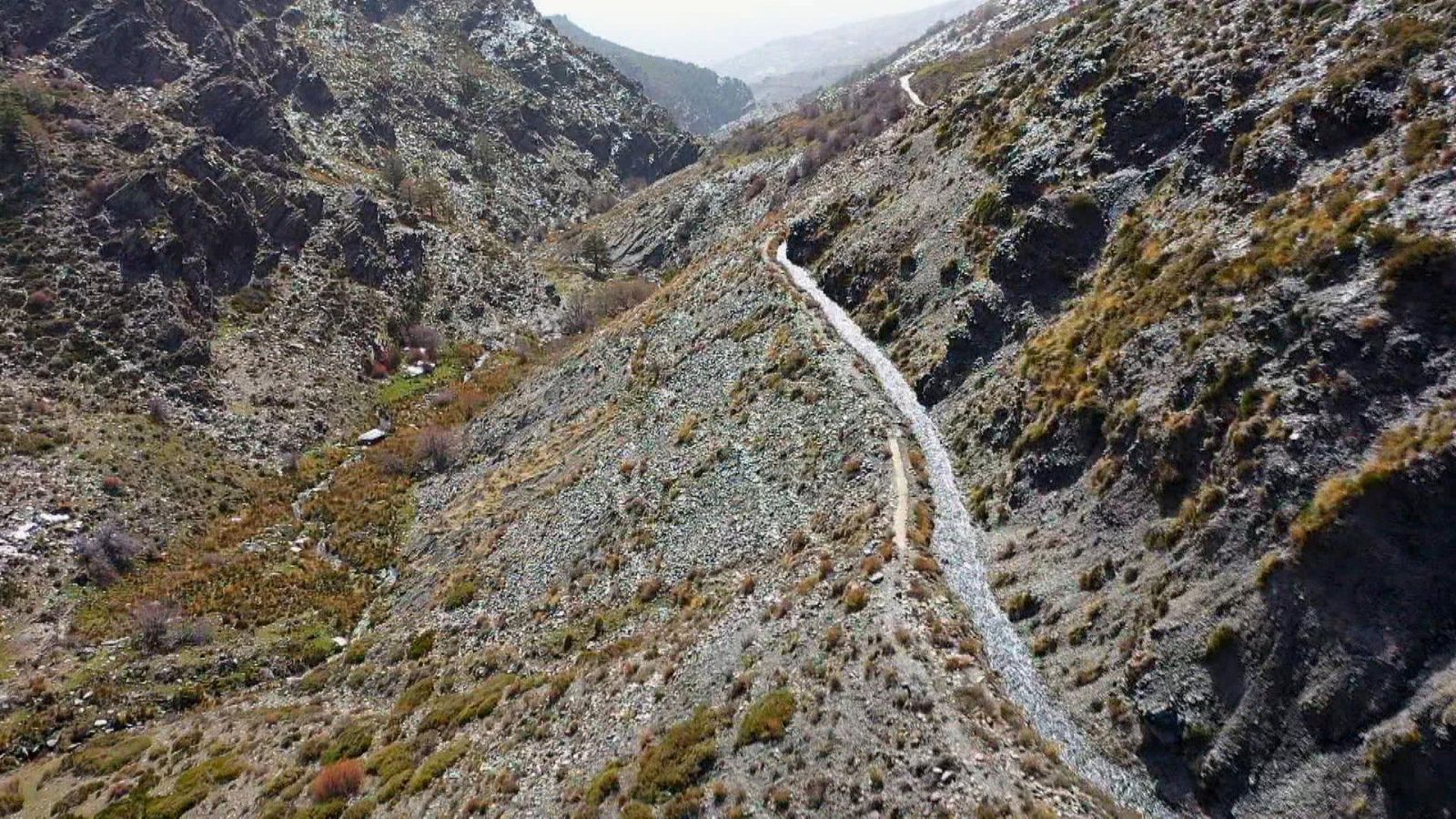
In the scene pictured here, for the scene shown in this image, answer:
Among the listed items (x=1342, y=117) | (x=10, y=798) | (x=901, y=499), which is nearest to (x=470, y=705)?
(x=901, y=499)

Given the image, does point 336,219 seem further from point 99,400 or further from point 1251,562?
point 1251,562

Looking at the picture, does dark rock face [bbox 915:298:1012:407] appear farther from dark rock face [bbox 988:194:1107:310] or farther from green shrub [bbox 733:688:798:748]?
green shrub [bbox 733:688:798:748]

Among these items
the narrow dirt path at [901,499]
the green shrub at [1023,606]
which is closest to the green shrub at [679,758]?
the narrow dirt path at [901,499]

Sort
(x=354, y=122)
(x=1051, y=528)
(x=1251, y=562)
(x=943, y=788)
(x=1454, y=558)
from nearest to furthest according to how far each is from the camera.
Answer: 1. (x=1454, y=558)
2. (x=943, y=788)
3. (x=1251, y=562)
4. (x=1051, y=528)
5. (x=354, y=122)

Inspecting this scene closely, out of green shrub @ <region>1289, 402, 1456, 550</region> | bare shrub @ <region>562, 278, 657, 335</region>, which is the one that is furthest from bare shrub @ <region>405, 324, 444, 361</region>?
green shrub @ <region>1289, 402, 1456, 550</region>

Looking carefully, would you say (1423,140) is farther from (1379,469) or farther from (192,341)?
(192,341)

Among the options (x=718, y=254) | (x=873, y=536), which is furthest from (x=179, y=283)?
(x=873, y=536)
